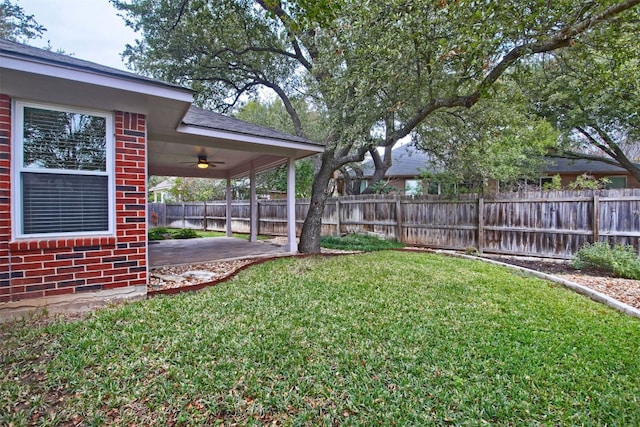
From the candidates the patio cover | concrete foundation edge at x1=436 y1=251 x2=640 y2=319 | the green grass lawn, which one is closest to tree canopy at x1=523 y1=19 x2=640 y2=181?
concrete foundation edge at x1=436 y1=251 x2=640 y2=319

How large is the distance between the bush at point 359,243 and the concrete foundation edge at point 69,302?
19.0 ft

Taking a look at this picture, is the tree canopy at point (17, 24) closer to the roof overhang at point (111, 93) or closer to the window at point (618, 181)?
the roof overhang at point (111, 93)

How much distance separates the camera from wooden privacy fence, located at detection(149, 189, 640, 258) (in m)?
7.02

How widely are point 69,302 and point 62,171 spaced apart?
1.60 m

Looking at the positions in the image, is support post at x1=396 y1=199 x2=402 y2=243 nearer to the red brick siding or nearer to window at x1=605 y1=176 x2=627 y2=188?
the red brick siding

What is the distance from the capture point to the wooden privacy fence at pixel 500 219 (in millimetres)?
7023

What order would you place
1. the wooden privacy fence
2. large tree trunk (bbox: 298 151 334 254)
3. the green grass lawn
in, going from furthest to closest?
1. large tree trunk (bbox: 298 151 334 254)
2. the wooden privacy fence
3. the green grass lawn

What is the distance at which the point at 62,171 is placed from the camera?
3.87 meters

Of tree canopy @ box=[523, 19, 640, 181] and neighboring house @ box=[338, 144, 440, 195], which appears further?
neighboring house @ box=[338, 144, 440, 195]

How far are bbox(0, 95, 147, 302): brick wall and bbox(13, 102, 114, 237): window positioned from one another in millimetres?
109

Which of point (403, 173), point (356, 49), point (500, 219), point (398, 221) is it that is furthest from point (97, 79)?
point (403, 173)

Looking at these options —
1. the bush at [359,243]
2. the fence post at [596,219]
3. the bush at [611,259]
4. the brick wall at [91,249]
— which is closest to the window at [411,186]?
the bush at [359,243]

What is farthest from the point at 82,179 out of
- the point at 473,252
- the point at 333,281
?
the point at 473,252

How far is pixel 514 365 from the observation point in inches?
106
